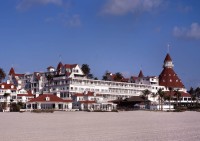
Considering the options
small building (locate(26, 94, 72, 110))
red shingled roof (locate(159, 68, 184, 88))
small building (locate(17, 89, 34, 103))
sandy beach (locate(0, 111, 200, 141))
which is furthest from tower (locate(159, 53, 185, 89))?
sandy beach (locate(0, 111, 200, 141))

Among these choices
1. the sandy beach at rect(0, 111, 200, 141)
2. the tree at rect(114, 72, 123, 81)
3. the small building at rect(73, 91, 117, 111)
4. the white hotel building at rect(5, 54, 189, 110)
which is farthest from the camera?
the tree at rect(114, 72, 123, 81)

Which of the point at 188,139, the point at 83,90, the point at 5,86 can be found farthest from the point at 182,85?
the point at 188,139

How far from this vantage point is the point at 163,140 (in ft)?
59.5

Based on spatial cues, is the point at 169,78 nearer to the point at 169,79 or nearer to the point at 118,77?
the point at 169,79

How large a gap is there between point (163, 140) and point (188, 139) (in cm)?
160

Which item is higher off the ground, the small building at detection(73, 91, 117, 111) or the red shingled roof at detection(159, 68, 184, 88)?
the red shingled roof at detection(159, 68, 184, 88)

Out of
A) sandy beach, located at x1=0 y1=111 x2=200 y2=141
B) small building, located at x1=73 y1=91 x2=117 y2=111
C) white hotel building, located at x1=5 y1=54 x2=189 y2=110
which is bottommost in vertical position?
sandy beach, located at x1=0 y1=111 x2=200 y2=141

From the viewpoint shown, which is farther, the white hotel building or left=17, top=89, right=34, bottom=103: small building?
the white hotel building

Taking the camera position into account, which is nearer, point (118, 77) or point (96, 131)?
point (96, 131)

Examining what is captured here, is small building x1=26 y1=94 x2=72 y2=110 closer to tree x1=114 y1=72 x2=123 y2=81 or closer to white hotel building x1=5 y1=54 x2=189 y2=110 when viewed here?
white hotel building x1=5 y1=54 x2=189 y2=110

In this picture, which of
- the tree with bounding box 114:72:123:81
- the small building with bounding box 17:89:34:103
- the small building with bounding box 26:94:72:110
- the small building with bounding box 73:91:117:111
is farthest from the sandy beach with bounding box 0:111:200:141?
the tree with bounding box 114:72:123:81

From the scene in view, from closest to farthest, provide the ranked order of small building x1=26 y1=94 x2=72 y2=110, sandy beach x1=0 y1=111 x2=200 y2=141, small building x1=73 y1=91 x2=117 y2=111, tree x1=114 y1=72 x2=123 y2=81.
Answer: sandy beach x1=0 y1=111 x2=200 y2=141 → small building x1=26 y1=94 x2=72 y2=110 → small building x1=73 y1=91 x2=117 y2=111 → tree x1=114 y1=72 x2=123 y2=81

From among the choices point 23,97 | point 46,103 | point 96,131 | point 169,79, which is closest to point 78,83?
point 23,97

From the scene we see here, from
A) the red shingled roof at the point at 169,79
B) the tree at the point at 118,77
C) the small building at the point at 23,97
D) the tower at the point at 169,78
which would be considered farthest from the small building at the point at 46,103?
the red shingled roof at the point at 169,79
